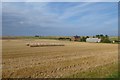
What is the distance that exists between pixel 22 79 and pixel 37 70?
3386 millimetres

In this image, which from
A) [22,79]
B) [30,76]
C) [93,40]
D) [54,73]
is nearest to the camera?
[22,79]

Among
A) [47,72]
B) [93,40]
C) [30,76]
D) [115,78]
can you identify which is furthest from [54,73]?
[93,40]

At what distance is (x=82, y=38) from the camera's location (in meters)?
113

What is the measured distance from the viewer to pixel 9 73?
642 inches

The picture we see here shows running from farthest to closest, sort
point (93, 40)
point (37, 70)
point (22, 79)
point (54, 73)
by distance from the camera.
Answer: point (93, 40) → point (37, 70) → point (54, 73) → point (22, 79)

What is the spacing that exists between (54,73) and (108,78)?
358cm

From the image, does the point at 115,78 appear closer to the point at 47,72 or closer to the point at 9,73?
the point at 47,72

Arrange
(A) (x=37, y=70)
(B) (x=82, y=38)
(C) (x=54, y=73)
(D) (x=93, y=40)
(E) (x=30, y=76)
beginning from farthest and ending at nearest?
(B) (x=82, y=38), (D) (x=93, y=40), (A) (x=37, y=70), (C) (x=54, y=73), (E) (x=30, y=76)

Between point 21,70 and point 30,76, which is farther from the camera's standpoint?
point 21,70

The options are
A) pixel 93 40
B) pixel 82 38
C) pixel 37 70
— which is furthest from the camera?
pixel 82 38

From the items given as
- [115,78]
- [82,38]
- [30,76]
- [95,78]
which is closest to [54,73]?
[30,76]

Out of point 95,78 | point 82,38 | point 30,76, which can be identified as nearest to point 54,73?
point 30,76

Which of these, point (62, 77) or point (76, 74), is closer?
point (62, 77)

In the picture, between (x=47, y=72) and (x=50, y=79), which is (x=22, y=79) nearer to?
(x=50, y=79)
